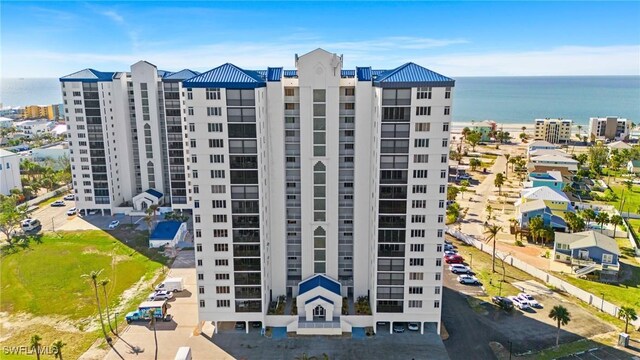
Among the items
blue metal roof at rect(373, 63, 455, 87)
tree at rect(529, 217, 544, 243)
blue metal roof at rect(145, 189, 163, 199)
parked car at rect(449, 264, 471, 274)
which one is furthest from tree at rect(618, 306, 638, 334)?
blue metal roof at rect(145, 189, 163, 199)

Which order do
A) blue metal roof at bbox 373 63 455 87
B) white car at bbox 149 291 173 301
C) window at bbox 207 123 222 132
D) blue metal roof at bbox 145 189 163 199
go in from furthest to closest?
blue metal roof at bbox 145 189 163 199
white car at bbox 149 291 173 301
window at bbox 207 123 222 132
blue metal roof at bbox 373 63 455 87

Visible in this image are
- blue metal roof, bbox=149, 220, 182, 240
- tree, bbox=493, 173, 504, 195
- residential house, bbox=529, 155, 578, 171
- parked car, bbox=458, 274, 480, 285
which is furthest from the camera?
residential house, bbox=529, 155, 578, 171

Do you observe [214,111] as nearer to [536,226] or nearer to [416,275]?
[416,275]

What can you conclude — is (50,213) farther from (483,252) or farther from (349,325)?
(483,252)

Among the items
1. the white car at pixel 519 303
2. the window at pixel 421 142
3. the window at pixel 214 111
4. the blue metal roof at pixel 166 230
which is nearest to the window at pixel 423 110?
the window at pixel 421 142

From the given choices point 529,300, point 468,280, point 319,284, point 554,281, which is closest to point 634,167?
point 554,281

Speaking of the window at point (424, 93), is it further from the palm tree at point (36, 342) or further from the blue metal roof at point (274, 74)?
the palm tree at point (36, 342)

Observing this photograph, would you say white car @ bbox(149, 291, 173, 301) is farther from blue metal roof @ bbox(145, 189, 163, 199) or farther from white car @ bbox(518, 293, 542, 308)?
white car @ bbox(518, 293, 542, 308)
